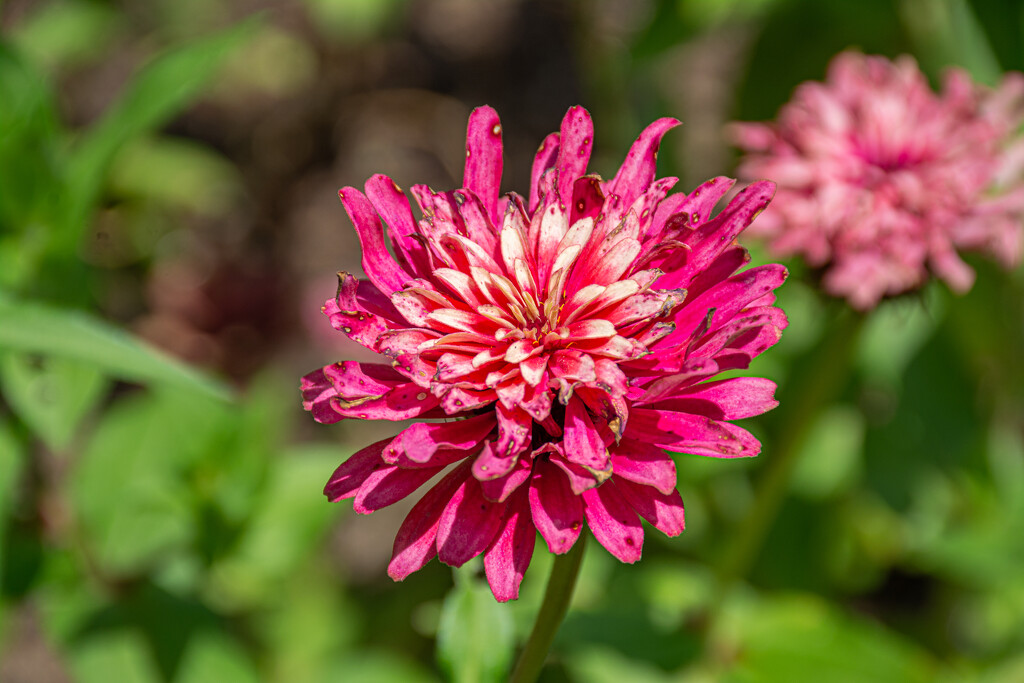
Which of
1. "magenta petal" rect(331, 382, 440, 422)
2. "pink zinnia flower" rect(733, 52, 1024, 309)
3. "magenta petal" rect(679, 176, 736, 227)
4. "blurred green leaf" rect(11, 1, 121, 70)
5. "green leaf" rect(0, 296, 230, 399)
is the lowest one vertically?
"magenta petal" rect(331, 382, 440, 422)

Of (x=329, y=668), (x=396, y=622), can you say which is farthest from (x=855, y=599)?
(x=329, y=668)

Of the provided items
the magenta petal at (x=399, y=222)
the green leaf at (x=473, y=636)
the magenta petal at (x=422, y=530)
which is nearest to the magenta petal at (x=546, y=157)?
the magenta petal at (x=399, y=222)

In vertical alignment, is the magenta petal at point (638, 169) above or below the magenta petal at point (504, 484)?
above

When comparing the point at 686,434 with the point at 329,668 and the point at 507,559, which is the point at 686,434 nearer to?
the point at 507,559

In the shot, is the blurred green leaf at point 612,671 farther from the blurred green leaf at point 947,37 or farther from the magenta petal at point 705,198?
the blurred green leaf at point 947,37

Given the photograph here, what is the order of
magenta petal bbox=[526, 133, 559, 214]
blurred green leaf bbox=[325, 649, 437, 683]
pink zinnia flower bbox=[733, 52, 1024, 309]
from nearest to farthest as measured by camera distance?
magenta petal bbox=[526, 133, 559, 214]
pink zinnia flower bbox=[733, 52, 1024, 309]
blurred green leaf bbox=[325, 649, 437, 683]

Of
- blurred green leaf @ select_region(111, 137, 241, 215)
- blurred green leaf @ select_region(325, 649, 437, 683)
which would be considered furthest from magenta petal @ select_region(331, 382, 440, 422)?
blurred green leaf @ select_region(111, 137, 241, 215)

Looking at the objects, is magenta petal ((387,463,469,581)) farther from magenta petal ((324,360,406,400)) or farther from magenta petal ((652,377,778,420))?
magenta petal ((652,377,778,420))
